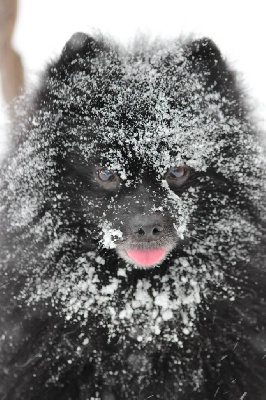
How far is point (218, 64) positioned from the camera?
10.9ft

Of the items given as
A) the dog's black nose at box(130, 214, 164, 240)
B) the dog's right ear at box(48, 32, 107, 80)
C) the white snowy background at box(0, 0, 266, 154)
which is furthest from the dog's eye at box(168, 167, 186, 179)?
the white snowy background at box(0, 0, 266, 154)

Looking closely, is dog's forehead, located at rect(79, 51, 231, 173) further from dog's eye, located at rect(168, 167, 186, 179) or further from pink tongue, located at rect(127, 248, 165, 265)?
pink tongue, located at rect(127, 248, 165, 265)

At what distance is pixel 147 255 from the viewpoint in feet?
10.5

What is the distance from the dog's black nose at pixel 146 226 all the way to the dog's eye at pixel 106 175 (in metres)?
0.30

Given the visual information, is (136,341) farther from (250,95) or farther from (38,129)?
(250,95)

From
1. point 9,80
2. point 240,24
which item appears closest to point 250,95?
point 9,80

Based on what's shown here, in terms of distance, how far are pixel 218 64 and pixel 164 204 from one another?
897 millimetres

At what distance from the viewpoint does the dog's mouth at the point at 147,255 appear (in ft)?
10.4

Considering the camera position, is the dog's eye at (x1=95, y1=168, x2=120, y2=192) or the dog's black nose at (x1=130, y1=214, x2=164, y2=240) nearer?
the dog's black nose at (x1=130, y1=214, x2=164, y2=240)

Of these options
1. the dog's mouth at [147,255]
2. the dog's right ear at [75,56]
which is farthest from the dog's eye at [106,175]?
the dog's right ear at [75,56]

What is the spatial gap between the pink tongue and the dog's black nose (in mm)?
105

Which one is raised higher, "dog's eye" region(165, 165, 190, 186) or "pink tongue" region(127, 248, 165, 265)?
"dog's eye" region(165, 165, 190, 186)

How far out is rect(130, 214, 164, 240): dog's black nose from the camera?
3059mm

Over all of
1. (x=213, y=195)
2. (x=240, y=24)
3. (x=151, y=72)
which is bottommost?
(x=213, y=195)
